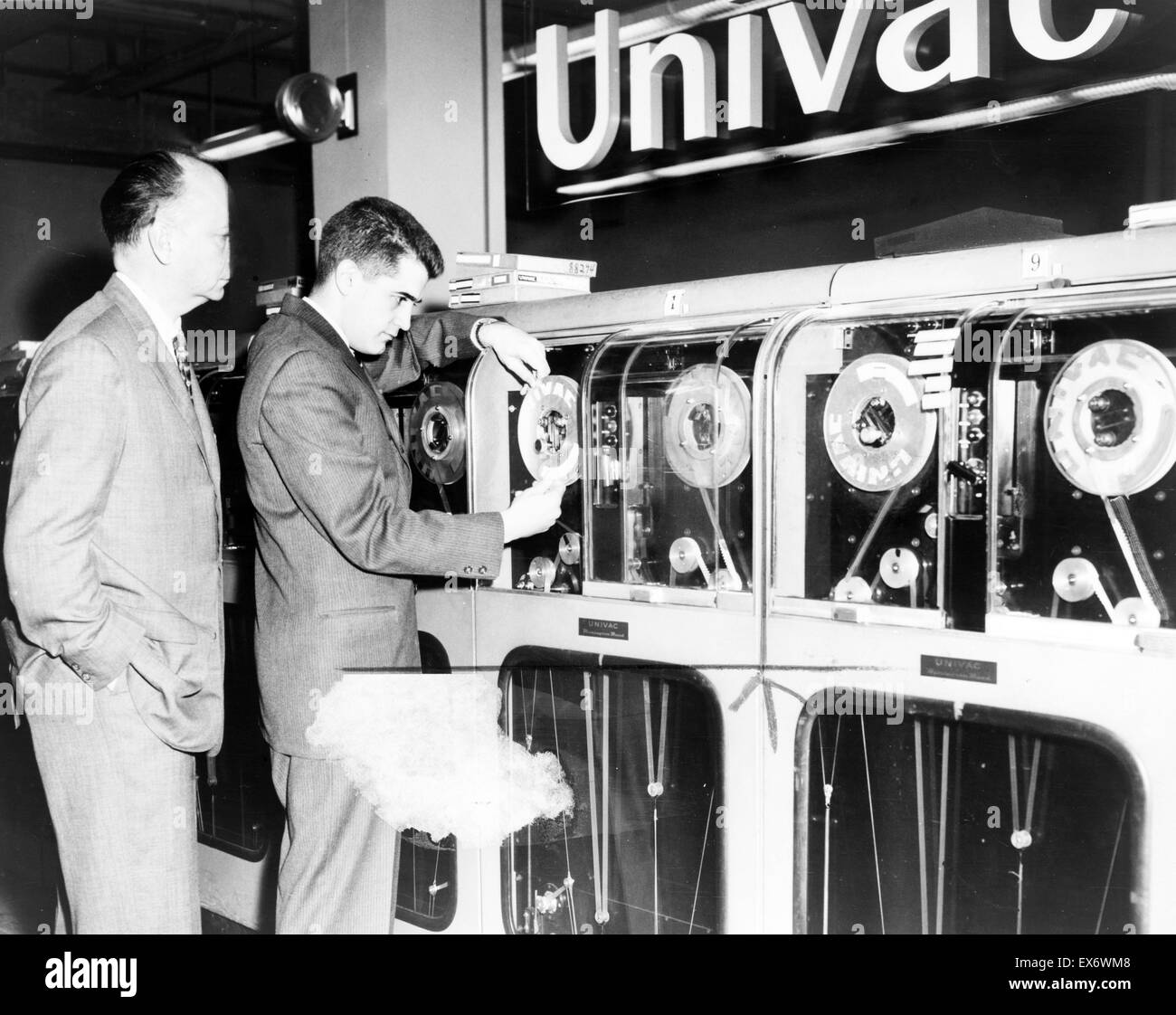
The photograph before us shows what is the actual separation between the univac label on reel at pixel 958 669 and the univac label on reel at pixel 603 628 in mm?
733

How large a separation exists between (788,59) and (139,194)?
2235mm

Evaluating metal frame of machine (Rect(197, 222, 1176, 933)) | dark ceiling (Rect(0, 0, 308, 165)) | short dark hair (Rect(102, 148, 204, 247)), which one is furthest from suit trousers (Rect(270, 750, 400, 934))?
dark ceiling (Rect(0, 0, 308, 165))

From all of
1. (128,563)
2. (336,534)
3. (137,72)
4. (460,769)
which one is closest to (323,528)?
(336,534)

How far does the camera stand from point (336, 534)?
234cm

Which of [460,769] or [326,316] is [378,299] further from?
[460,769]

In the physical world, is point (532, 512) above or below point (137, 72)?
below

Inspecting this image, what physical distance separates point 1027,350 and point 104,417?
5.45ft

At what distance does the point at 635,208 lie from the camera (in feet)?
15.8

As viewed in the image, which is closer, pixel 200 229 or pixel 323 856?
pixel 200 229

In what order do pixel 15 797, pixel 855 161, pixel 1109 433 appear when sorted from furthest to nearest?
1. pixel 15 797
2. pixel 855 161
3. pixel 1109 433

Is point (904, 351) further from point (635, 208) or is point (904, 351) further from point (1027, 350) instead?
point (635, 208)

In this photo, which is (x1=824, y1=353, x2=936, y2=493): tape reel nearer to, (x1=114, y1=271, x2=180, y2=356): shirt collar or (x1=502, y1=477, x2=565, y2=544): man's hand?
(x1=502, y1=477, x2=565, y2=544): man's hand
